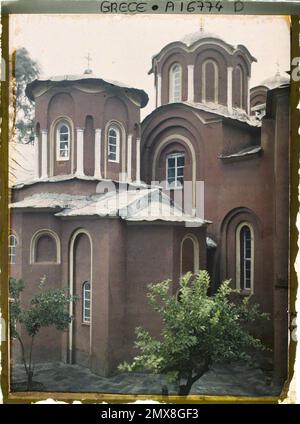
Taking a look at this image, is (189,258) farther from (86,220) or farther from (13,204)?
(13,204)

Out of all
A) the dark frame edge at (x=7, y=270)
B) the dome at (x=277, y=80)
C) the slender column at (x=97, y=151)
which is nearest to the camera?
the dark frame edge at (x=7, y=270)

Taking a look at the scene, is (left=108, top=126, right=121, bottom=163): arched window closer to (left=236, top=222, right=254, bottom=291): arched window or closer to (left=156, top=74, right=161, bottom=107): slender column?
(left=156, top=74, right=161, bottom=107): slender column

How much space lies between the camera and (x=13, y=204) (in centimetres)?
681

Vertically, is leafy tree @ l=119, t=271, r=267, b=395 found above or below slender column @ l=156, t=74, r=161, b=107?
below

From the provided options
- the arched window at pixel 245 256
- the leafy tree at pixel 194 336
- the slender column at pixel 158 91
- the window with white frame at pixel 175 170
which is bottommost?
the leafy tree at pixel 194 336

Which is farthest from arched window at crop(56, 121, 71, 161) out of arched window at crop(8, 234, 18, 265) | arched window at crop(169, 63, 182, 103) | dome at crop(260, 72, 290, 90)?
dome at crop(260, 72, 290, 90)

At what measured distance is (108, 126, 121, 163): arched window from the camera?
8383 millimetres

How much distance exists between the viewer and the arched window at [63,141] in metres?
8.19

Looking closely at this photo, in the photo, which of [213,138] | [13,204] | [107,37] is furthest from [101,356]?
[107,37]

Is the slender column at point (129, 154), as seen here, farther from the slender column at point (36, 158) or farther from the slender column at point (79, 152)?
the slender column at point (36, 158)

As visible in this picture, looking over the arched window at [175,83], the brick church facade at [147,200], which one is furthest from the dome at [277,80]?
the arched window at [175,83]

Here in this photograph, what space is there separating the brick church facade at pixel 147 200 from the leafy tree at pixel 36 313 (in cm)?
18

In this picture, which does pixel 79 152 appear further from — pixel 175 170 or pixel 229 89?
pixel 229 89

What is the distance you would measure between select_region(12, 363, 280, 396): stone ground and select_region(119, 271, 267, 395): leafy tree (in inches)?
6.7
